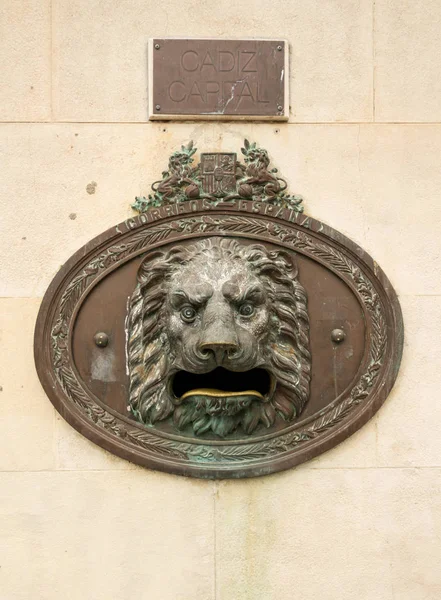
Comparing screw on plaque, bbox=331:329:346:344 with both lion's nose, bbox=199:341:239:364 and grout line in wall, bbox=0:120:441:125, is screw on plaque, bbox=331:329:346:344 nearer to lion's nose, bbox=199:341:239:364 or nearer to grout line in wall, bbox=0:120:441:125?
lion's nose, bbox=199:341:239:364

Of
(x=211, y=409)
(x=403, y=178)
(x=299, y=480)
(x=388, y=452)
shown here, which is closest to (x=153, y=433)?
(x=211, y=409)

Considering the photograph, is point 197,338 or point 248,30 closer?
point 197,338

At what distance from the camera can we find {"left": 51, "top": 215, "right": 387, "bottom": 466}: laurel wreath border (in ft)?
19.2

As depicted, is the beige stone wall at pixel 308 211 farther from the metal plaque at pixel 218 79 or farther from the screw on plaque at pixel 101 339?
the screw on plaque at pixel 101 339

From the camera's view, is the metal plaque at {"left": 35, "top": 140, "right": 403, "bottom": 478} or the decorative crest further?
the decorative crest

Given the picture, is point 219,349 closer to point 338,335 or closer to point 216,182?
point 338,335

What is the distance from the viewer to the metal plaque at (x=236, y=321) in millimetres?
5836

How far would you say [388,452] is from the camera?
5910mm

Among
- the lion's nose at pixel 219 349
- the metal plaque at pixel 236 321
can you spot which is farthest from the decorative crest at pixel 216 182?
the lion's nose at pixel 219 349

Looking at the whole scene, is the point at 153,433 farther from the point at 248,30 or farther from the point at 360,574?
the point at 248,30

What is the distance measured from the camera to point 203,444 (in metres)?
5.86

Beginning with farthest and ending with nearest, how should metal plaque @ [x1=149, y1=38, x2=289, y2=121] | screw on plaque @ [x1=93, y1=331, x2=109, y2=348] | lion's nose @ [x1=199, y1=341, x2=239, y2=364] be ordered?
metal plaque @ [x1=149, y1=38, x2=289, y2=121], screw on plaque @ [x1=93, y1=331, x2=109, y2=348], lion's nose @ [x1=199, y1=341, x2=239, y2=364]

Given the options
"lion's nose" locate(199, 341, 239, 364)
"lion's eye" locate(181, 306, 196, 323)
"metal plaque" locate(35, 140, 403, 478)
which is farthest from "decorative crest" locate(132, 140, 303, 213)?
"lion's nose" locate(199, 341, 239, 364)

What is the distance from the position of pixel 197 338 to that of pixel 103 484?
0.78 metres
